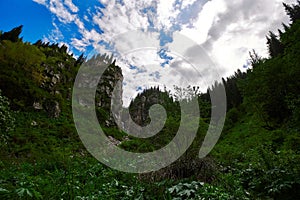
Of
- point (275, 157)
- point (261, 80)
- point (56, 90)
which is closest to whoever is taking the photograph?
point (275, 157)

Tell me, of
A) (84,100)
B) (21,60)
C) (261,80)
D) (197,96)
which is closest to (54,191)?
(197,96)

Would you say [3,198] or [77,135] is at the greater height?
[77,135]

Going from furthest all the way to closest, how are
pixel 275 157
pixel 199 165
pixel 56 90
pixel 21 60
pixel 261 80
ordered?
pixel 56 90
pixel 21 60
pixel 261 80
pixel 275 157
pixel 199 165

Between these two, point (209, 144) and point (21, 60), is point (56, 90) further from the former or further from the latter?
point (209, 144)

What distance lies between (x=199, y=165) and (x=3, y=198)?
3.27 m

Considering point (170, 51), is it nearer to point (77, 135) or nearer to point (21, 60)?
point (77, 135)

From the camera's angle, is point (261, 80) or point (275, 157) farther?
point (261, 80)

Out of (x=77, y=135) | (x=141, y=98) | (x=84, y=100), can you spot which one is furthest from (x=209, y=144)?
(x=84, y=100)

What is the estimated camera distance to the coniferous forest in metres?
3.18

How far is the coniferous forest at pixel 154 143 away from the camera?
318 cm

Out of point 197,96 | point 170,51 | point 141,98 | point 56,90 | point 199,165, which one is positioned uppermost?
point 56,90

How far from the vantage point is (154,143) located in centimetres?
545

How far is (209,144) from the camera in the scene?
5652 millimetres

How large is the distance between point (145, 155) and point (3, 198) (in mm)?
3181
